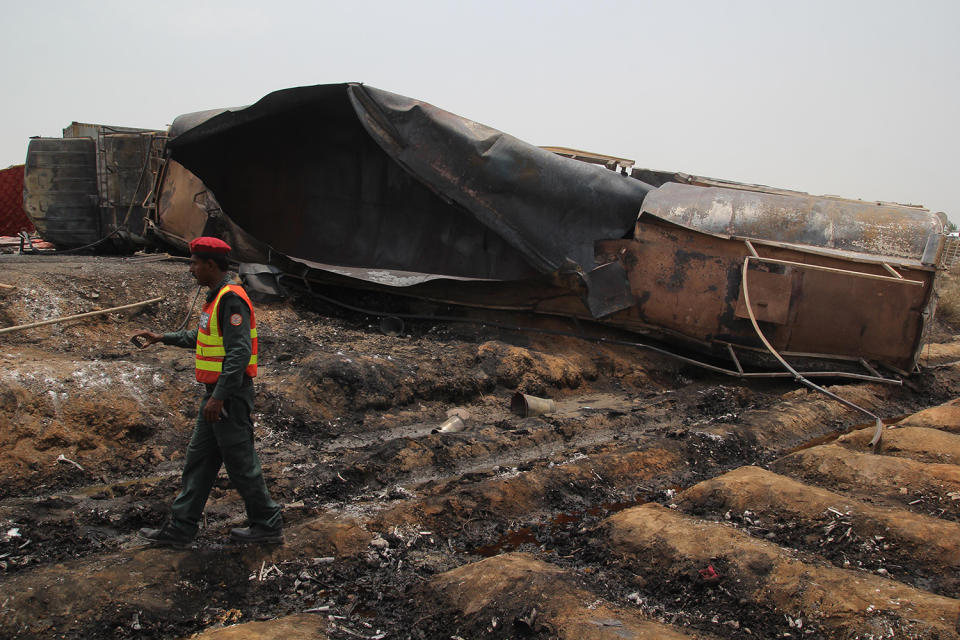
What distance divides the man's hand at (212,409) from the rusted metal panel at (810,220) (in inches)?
199

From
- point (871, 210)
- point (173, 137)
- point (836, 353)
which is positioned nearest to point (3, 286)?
point (173, 137)

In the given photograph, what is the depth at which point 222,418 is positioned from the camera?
3.29 m

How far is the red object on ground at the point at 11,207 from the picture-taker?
1348 centimetres

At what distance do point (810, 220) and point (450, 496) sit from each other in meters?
4.99

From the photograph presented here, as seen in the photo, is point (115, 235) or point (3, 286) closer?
point (3, 286)

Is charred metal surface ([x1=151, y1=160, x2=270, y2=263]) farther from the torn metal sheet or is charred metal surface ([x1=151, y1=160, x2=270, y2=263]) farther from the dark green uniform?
the dark green uniform

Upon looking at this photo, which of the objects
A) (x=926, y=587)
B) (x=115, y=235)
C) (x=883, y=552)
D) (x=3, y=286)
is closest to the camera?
(x=926, y=587)

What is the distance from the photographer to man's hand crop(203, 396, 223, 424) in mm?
3182

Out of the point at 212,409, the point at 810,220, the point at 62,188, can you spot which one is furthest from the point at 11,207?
the point at 810,220

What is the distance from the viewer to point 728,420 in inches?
241

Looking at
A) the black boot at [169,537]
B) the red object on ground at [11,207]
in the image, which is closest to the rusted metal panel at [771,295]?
the black boot at [169,537]

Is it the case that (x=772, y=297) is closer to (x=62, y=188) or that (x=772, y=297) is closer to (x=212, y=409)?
(x=212, y=409)

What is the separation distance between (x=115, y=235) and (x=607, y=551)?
8414mm

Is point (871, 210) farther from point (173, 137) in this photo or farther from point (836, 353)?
point (173, 137)
